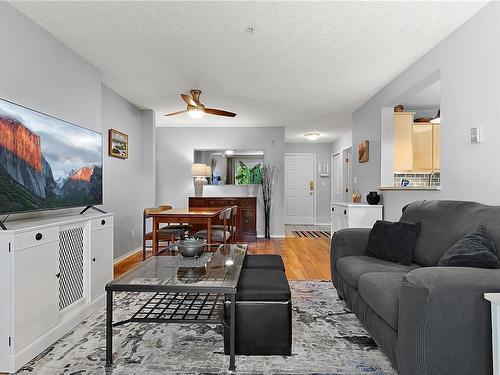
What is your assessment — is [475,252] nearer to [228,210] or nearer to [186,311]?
[186,311]

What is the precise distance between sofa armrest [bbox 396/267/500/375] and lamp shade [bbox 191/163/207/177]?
18.0ft

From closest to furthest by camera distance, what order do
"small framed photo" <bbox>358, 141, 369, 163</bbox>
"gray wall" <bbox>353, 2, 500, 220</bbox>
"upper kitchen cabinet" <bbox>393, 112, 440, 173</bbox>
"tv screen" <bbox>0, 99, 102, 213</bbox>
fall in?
"tv screen" <bbox>0, 99, 102, 213</bbox> < "gray wall" <bbox>353, 2, 500, 220</bbox> < "upper kitchen cabinet" <bbox>393, 112, 440, 173</bbox> < "small framed photo" <bbox>358, 141, 369, 163</bbox>

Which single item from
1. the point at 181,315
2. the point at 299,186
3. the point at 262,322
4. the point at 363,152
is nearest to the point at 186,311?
the point at 181,315

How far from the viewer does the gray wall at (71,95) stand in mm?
2461

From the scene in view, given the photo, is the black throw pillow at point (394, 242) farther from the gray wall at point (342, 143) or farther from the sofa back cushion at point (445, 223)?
the gray wall at point (342, 143)

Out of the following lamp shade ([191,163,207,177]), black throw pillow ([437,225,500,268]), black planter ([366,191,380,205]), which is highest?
lamp shade ([191,163,207,177])

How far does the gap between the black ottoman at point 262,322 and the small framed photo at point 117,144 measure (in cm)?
331

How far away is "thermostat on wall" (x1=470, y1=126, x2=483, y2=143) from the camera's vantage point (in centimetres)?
248

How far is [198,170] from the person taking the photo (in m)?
6.62

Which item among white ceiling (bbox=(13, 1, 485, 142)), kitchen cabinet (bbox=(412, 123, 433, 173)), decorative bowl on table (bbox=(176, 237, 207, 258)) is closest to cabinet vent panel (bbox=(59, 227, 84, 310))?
decorative bowl on table (bbox=(176, 237, 207, 258))

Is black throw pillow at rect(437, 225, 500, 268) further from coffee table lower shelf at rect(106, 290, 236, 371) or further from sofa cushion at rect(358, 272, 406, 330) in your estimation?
coffee table lower shelf at rect(106, 290, 236, 371)

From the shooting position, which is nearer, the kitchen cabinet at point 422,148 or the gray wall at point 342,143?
the kitchen cabinet at point 422,148

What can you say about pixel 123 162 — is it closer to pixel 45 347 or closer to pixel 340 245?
pixel 45 347

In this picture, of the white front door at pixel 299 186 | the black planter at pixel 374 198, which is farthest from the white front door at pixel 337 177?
the black planter at pixel 374 198
